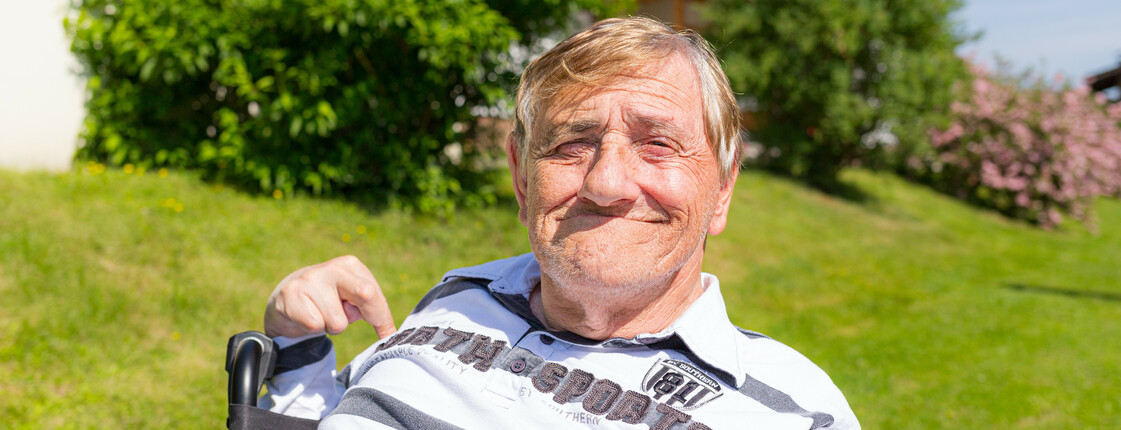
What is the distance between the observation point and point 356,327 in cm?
442

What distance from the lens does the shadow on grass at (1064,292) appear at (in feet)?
28.4

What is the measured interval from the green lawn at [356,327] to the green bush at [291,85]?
333 millimetres

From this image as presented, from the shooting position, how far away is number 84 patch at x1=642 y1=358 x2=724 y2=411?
162cm

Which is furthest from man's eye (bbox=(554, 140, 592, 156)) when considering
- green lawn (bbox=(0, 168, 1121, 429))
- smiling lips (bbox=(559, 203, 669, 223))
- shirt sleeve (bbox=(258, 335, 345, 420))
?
green lawn (bbox=(0, 168, 1121, 429))

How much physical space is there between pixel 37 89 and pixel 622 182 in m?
5.68

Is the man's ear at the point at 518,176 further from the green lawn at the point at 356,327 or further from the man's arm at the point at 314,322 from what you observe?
the green lawn at the point at 356,327

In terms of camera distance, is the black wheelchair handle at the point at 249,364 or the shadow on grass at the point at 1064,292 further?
the shadow on grass at the point at 1064,292

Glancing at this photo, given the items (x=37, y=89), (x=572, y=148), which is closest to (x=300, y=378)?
(x=572, y=148)

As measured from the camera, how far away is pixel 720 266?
25.8ft

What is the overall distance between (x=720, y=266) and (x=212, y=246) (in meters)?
4.92

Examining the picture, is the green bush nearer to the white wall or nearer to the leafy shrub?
the white wall

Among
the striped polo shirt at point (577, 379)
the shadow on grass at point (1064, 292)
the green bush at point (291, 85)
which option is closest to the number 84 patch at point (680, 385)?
the striped polo shirt at point (577, 379)

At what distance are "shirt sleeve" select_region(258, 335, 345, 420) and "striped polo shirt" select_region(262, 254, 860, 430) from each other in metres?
0.01

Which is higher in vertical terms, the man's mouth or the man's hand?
the man's mouth
